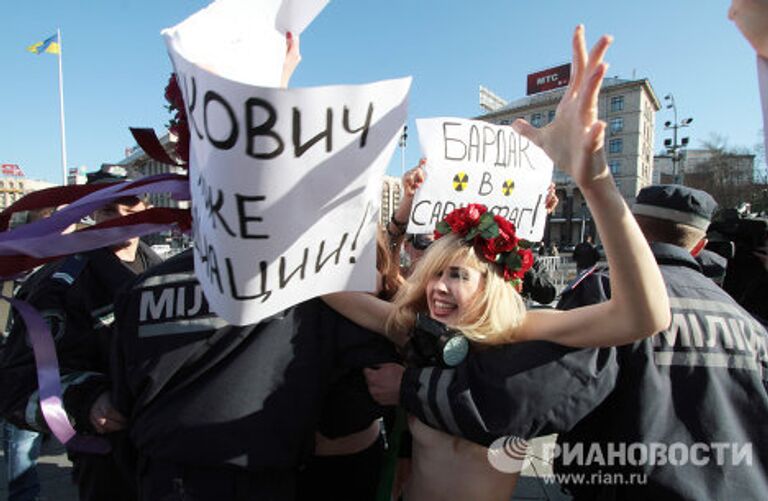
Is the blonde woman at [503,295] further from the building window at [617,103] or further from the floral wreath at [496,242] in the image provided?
the building window at [617,103]

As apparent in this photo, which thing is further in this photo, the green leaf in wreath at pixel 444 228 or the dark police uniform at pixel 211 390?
the green leaf in wreath at pixel 444 228

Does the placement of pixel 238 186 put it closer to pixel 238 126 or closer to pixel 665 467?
pixel 238 126

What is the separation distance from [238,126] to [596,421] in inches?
61.7

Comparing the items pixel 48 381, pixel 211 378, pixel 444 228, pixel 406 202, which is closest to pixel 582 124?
pixel 444 228

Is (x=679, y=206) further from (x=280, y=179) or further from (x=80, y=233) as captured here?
(x=80, y=233)

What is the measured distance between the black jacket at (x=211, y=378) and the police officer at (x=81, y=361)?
192mm

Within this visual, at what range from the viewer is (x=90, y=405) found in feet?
4.74

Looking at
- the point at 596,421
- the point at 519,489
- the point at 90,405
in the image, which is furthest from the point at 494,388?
the point at 519,489

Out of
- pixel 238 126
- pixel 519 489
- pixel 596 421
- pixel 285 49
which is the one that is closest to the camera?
pixel 238 126

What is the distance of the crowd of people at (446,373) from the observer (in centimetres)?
124

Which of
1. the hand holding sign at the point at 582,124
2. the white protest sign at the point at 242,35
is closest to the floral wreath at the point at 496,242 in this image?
the hand holding sign at the point at 582,124

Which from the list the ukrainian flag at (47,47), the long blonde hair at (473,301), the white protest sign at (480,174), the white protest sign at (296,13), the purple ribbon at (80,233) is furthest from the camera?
the ukrainian flag at (47,47)

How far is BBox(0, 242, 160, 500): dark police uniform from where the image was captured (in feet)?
4.83

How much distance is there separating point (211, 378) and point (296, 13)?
1.06 metres
